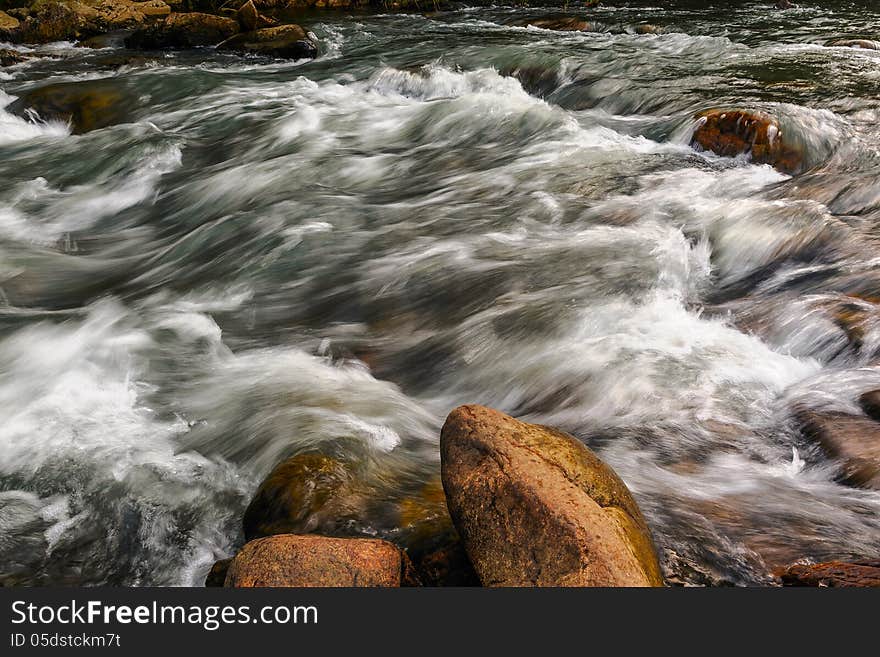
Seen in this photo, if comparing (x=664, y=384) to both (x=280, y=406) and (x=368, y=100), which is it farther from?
(x=368, y=100)

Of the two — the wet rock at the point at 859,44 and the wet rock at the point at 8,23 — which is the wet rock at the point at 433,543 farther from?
the wet rock at the point at 8,23

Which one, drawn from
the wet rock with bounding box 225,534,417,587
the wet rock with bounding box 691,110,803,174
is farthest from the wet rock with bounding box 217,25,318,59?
the wet rock with bounding box 225,534,417,587

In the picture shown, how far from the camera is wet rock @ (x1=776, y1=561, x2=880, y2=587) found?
10.5ft

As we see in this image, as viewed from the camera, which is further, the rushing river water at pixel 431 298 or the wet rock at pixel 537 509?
the rushing river water at pixel 431 298

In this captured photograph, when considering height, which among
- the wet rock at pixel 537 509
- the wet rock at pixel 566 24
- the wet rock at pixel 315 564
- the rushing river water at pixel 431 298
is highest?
the wet rock at pixel 566 24

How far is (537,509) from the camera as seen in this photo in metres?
3.11

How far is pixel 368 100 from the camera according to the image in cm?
1214

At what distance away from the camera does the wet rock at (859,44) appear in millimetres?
11977

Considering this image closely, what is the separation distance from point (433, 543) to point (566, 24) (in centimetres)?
1428

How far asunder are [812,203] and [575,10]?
12335 mm

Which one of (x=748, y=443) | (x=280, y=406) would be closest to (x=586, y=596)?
(x=748, y=443)

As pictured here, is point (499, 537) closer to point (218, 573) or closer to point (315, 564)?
point (315, 564)

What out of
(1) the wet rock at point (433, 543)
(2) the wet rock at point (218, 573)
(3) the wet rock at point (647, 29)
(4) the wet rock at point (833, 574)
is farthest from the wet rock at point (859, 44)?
(2) the wet rock at point (218, 573)

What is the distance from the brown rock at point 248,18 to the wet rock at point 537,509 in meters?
14.9
